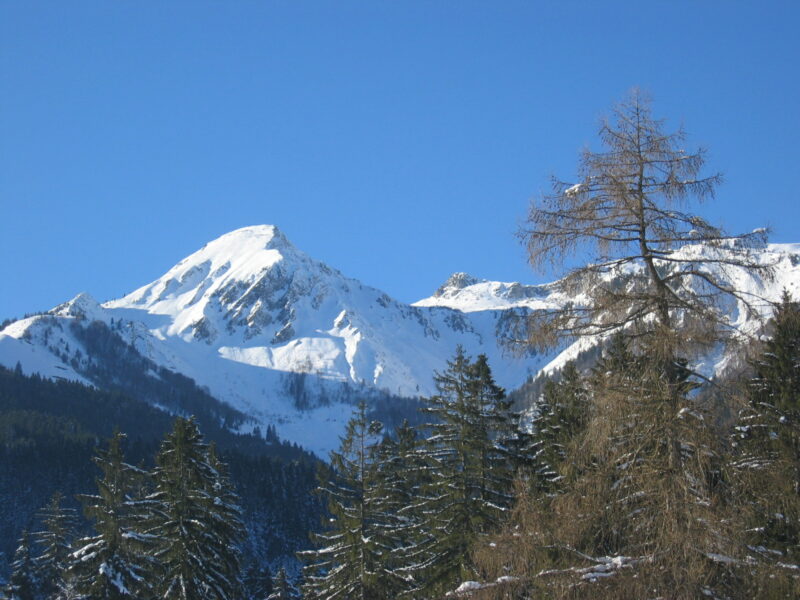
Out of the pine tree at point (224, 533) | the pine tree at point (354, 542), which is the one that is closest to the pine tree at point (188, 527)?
the pine tree at point (224, 533)

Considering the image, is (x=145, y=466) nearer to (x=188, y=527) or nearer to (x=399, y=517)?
(x=188, y=527)

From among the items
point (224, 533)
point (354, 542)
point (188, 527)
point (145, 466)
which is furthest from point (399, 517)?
point (145, 466)

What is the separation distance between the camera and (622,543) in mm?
9969

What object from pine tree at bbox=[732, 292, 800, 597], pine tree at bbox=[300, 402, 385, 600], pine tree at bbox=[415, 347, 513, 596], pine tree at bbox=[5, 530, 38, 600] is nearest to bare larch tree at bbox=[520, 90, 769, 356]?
pine tree at bbox=[732, 292, 800, 597]

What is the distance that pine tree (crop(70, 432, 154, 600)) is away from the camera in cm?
2830

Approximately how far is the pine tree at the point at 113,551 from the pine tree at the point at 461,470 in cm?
1074

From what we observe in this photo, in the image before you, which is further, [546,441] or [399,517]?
[399,517]

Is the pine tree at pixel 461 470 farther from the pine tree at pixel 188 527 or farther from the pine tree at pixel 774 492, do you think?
the pine tree at pixel 774 492

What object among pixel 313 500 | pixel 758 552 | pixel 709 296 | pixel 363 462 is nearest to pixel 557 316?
pixel 709 296

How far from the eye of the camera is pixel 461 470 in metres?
27.2

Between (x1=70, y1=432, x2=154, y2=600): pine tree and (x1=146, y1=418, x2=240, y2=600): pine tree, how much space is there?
76cm

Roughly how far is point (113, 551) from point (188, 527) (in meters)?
2.74

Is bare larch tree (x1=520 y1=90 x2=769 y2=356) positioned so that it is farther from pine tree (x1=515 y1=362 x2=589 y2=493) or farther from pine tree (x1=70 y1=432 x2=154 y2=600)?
pine tree (x1=70 y1=432 x2=154 y2=600)

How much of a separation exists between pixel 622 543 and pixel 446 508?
15460 mm
